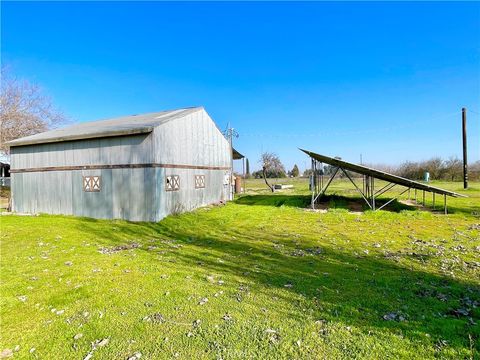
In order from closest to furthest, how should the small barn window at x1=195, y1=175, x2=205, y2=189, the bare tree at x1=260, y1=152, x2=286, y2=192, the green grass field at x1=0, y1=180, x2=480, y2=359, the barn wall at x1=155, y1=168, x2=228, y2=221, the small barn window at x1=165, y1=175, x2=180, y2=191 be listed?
the green grass field at x1=0, y1=180, x2=480, y2=359 < the barn wall at x1=155, y1=168, x2=228, y2=221 < the small barn window at x1=165, y1=175, x2=180, y2=191 < the small barn window at x1=195, y1=175, x2=205, y2=189 < the bare tree at x1=260, y1=152, x2=286, y2=192

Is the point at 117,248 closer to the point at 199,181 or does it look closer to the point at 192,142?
the point at 199,181

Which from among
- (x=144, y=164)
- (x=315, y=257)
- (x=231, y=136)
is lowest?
(x=315, y=257)

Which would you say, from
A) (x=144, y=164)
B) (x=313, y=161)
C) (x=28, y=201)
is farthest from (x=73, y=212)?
(x=313, y=161)

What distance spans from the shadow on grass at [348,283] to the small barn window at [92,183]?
14.4ft

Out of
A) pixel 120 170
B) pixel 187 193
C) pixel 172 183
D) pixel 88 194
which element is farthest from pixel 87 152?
pixel 187 193

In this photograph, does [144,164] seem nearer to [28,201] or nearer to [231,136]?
[28,201]

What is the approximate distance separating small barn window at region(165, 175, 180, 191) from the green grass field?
355cm

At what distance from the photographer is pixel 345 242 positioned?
7.62m

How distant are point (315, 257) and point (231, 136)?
51.1 ft

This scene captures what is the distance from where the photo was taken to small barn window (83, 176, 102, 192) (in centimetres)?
1197

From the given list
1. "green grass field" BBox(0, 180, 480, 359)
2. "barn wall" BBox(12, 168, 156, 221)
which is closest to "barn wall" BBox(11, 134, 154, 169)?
Result: "barn wall" BBox(12, 168, 156, 221)

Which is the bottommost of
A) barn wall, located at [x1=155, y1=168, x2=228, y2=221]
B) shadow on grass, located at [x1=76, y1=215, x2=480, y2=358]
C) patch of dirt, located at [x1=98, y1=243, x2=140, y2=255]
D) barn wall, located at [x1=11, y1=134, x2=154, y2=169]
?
patch of dirt, located at [x1=98, y1=243, x2=140, y2=255]

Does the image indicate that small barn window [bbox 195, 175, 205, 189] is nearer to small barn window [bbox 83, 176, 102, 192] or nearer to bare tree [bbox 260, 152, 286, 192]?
small barn window [bbox 83, 176, 102, 192]

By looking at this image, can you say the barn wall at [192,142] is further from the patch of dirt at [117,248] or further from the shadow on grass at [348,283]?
the shadow on grass at [348,283]
